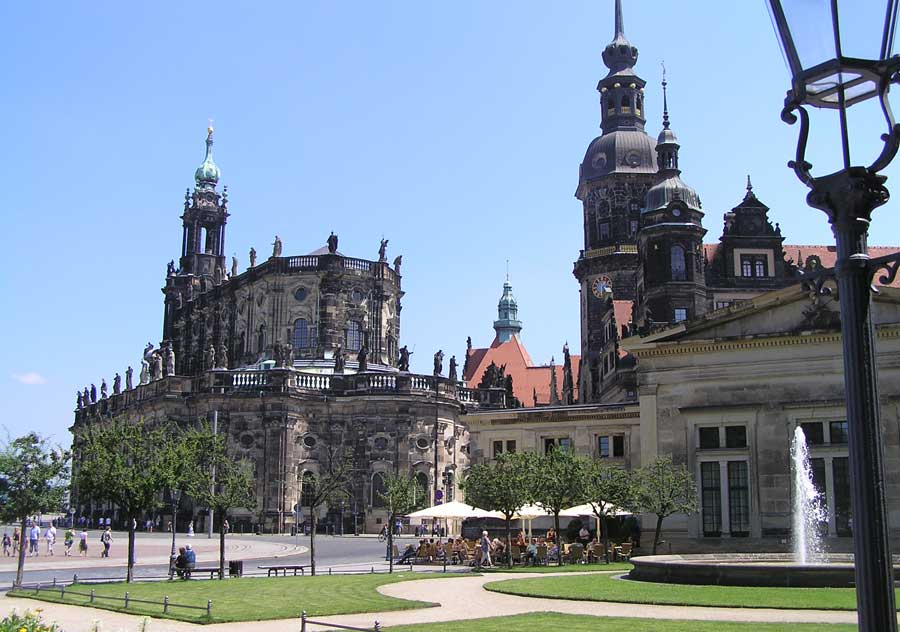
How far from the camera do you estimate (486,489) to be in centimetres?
3622

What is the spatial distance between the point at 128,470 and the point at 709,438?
69.6 feet

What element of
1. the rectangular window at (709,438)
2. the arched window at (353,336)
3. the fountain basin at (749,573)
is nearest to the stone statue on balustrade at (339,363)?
the arched window at (353,336)

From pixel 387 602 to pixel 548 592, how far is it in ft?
13.5

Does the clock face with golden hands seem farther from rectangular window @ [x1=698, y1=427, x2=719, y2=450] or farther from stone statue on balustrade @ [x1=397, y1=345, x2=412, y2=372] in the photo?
rectangular window @ [x1=698, y1=427, x2=719, y2=450]

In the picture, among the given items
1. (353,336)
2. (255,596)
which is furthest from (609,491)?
(353,336)

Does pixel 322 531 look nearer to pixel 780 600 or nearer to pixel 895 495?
pixel 895 495

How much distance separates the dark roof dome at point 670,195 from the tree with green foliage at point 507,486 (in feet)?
86.8

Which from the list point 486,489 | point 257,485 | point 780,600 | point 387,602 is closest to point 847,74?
point 780,600

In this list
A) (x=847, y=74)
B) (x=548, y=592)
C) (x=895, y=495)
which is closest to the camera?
(x=847, y=74)

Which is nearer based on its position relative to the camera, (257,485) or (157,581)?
(157,581)

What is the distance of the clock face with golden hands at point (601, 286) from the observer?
8038cm

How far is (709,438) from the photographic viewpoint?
3831cm

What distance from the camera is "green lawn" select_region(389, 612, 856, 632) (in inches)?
628

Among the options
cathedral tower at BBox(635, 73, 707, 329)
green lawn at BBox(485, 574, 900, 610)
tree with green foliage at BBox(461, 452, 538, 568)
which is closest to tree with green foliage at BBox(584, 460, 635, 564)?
tree with green foliage at BBox(461, 452, 538, 568)
